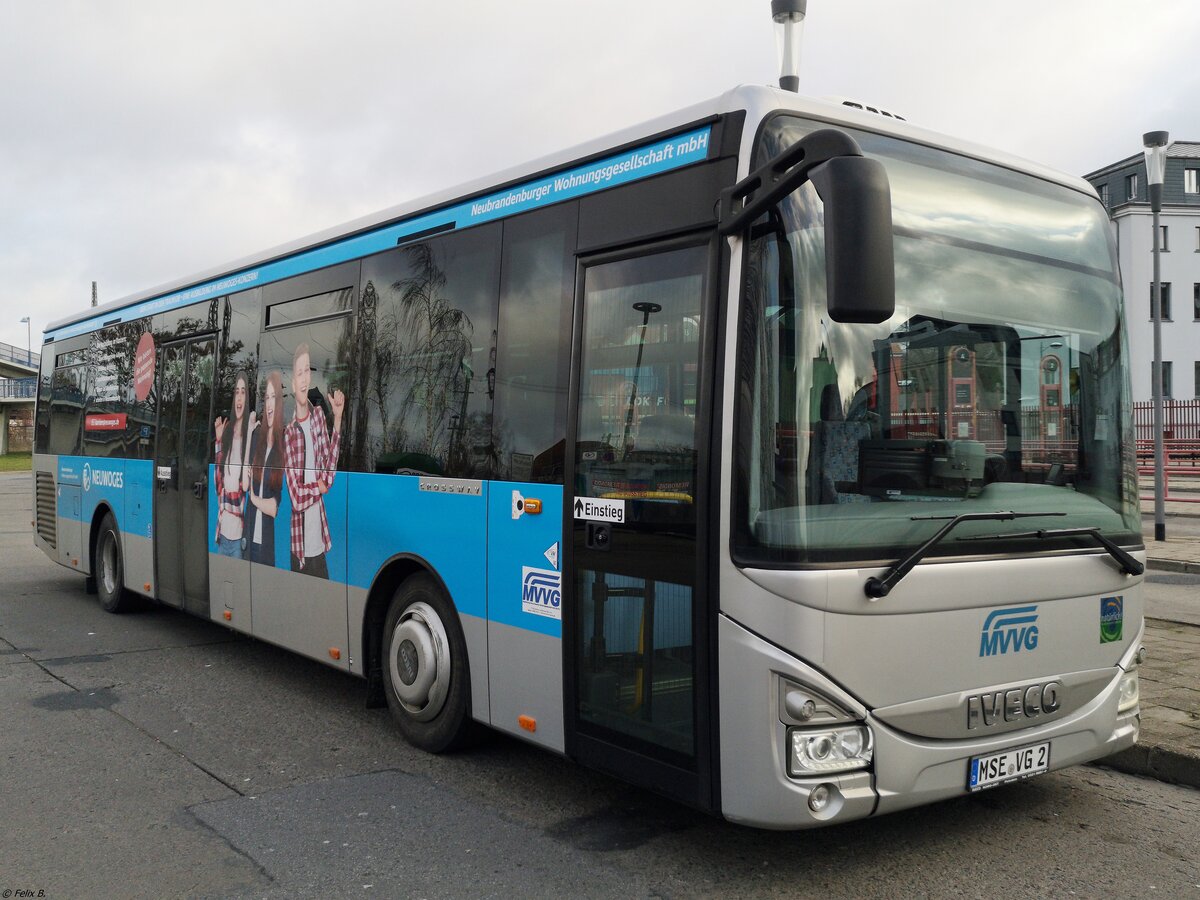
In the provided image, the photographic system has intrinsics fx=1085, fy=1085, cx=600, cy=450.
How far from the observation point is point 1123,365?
5.10 meters

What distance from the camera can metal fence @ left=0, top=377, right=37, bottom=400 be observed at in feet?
266

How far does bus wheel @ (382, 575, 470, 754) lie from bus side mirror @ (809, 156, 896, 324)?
298 cm

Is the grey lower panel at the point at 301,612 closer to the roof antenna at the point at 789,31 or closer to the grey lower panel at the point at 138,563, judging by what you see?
the grey lower panel at the point at 138,563

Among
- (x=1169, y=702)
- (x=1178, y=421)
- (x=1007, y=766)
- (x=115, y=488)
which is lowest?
(x=1169, y=702)

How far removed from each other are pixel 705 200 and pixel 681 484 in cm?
115

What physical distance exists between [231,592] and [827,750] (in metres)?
5.63

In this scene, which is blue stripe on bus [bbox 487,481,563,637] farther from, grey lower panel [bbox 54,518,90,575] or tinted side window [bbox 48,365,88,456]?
tinted side window [bbox 48,365,88,456]

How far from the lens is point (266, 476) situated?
771cm

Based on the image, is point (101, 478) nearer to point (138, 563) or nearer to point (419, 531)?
point (138, 563)

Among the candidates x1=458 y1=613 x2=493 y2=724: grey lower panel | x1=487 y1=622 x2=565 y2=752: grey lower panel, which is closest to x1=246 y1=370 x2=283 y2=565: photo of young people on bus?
x1=458 y1=613 x2=493 y2=724: grey lower panel

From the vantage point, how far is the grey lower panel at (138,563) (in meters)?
9.82

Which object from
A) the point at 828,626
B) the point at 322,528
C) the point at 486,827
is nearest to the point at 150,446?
the point at 322,528

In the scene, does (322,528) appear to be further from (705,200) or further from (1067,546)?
(1067,546)

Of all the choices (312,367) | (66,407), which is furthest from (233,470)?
(66,407)
